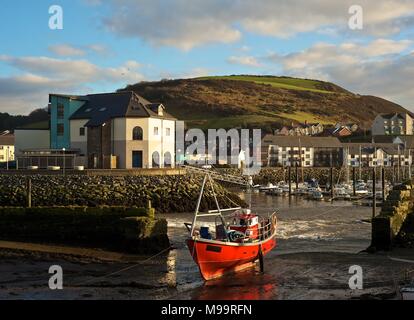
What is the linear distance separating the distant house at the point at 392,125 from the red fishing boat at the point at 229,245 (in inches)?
6427

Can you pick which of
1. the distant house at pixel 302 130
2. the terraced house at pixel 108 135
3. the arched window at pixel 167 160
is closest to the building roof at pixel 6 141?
the terraced house at pixel 108 135

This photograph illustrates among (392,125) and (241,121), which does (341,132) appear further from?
(241,121)

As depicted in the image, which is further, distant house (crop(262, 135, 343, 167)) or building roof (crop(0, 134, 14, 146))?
Result: distant house (crop(262, 135, 343, 167))

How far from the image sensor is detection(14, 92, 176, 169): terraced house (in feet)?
198

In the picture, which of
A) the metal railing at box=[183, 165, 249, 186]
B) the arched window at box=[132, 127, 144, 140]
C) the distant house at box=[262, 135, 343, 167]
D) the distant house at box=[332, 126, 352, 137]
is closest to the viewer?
the arched window at box=[132, 127, 144, 140]

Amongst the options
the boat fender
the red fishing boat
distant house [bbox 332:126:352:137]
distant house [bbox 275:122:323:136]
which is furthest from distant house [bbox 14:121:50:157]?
distant house [bbox 332:126:352:137]

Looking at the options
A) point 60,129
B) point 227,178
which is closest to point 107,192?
point 60,129

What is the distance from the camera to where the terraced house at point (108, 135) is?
6025cm

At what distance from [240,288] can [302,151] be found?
111406 millimetres

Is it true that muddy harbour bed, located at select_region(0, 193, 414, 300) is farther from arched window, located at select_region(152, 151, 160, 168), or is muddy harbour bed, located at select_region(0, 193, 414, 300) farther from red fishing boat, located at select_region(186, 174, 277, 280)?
arched window, located at select_region(152, 151, 160, 168)

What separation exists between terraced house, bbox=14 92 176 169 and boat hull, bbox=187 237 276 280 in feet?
123

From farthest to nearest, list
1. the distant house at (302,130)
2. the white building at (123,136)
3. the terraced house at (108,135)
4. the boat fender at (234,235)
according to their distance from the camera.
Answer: the distant house at (302,130) → the white building at (123,136) → the terraced house at (108,135) → the boat fender at (234,235)

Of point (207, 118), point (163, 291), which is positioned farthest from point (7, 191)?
point (207, 118)

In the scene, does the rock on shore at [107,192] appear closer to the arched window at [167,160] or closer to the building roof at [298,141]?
the arched window at [167,160]
